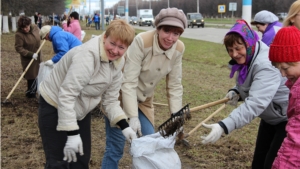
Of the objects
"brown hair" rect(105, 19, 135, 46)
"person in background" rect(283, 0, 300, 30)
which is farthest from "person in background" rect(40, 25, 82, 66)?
"person in background" rect(283, 0, 300, 30)

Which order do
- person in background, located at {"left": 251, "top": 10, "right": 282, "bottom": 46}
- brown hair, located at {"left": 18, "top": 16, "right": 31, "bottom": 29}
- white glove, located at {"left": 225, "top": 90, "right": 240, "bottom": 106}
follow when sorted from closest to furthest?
white glove, located at {"left": 225, "top": 90, "right": 240, "bottom": 106}, person in background, located at {"left": 251, "top": 10, "right": 282, "bottom": 46}, brown hair, located at {"left": 18, "top": 16, "right": 31, "bottom": 29}

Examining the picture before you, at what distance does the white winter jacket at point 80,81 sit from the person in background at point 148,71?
0.23 m

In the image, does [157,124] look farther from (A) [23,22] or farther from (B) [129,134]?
(A) [23,22]

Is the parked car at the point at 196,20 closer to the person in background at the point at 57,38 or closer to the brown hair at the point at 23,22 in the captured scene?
the brown hair at the point at 23,22

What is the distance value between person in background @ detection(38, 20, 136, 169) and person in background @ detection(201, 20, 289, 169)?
678 millimetres

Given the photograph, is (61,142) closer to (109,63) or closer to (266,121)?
(109,63)

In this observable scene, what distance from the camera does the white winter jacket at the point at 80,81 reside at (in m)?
2.33

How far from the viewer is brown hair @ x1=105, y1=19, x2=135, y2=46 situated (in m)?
2.40

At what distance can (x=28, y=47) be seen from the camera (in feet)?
23.1

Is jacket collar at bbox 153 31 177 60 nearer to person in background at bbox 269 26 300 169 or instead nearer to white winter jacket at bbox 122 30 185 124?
white winter jacket at bbox 122 30 185 124

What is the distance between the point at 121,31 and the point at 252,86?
96cm

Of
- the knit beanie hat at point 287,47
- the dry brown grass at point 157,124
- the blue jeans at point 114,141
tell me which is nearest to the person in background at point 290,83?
the knit beanie hat at point 287,47

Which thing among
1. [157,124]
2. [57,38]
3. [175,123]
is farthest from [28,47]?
[175,123]

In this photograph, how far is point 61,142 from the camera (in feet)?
Answer: 8.42
